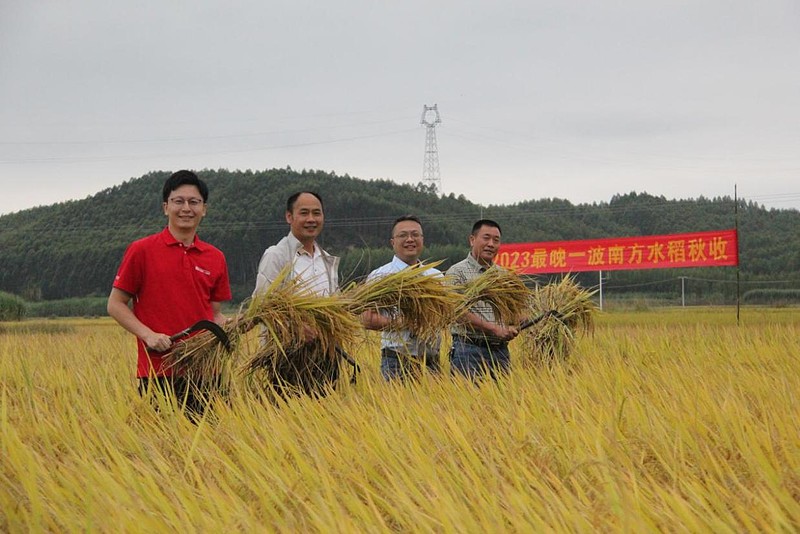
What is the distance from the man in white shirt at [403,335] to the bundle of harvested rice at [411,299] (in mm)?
49

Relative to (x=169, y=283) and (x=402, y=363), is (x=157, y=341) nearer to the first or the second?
(x=169, y=283)

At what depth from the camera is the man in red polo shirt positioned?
341 centimetres

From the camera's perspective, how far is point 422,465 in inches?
93.3

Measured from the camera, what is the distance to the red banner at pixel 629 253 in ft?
60.7

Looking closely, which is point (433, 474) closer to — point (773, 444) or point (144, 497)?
point (144, 497)

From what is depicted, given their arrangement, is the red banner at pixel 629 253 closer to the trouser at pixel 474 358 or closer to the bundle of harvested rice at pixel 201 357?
the trouser at pixel 474 358

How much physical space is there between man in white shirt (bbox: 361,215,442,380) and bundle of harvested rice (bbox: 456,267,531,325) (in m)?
0.51

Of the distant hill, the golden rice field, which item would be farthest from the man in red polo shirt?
the distant hill

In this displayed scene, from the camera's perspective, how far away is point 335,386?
3.87m

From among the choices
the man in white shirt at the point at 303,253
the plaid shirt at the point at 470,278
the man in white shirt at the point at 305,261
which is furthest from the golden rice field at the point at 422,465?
the plaid shirt at the point at 470,278

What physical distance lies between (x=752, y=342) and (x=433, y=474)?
5.71 meters

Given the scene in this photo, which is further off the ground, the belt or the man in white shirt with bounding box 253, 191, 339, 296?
the man in white shirt with bounding box 253, 191, 339, 296

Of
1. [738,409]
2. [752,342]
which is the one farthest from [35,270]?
[738,409]

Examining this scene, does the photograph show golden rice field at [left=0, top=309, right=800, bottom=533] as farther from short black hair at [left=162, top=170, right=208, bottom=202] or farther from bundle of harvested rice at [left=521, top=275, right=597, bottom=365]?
bundle of harvested rice at [left=521, top=275, right=597, bottom=365]
